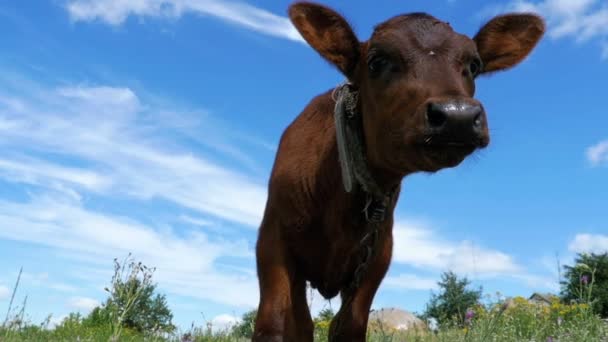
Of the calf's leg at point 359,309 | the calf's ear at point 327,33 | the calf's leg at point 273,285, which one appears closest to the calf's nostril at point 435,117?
the calf's ear at point 327,33

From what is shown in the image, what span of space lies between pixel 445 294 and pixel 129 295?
20.6m

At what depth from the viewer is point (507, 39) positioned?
19.9 feet

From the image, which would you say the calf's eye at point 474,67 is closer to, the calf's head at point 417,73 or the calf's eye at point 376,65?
the calf's head at point 417,73

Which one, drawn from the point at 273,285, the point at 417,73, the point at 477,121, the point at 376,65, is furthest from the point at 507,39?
the point at 273,285

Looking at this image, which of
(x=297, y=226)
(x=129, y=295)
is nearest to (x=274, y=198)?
(x=297, y=226)

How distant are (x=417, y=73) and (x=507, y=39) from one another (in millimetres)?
1747

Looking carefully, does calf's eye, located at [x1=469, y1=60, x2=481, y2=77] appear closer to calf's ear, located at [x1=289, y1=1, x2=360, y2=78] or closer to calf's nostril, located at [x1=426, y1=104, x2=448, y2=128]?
calf's ear, located at [x1=289, y1=1, x2=360, y2=78]

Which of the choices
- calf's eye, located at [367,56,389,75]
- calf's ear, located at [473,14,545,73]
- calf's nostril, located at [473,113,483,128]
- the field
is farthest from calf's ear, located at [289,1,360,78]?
the field

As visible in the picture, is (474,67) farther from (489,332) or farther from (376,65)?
(489,332)

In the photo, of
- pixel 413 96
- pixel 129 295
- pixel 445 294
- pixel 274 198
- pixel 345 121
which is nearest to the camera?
pixel 129 295

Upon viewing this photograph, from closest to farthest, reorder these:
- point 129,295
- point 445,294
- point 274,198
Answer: point 129,295
point 274,198
point 445,294

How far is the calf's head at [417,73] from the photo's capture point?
13.9 ft

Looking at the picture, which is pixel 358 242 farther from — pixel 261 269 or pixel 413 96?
pixel 413 96

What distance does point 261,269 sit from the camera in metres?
5.52
